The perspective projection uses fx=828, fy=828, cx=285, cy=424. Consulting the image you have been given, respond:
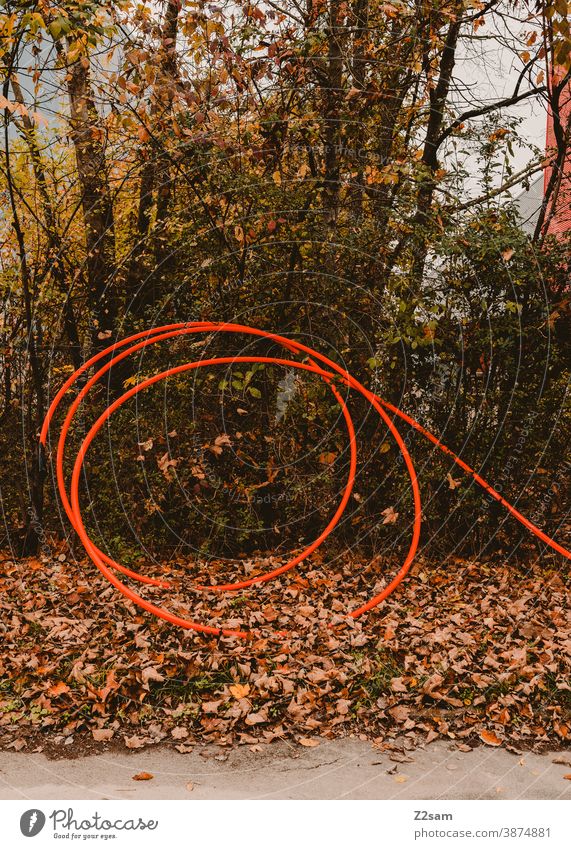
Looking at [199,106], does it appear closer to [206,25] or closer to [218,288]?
[206,25]

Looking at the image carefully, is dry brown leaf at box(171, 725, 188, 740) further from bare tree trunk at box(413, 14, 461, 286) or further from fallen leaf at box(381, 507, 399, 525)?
bare tree trunk at box(413, 14, 461, 286)

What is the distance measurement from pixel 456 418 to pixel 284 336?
1921 mm

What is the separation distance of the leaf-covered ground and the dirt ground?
0.14 metres

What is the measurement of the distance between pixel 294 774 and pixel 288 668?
1.16 m

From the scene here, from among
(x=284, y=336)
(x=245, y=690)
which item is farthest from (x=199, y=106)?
(x=245, y=690)

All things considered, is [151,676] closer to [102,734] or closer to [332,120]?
[102,734]

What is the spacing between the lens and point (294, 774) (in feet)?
15.4

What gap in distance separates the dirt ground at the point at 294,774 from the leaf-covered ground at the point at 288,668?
5.6 inches

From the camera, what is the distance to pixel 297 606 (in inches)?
288

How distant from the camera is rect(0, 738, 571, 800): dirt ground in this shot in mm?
4500

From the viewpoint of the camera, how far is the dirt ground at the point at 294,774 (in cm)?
450

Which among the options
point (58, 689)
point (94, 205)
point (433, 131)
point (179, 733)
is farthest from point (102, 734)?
point (433, 131)

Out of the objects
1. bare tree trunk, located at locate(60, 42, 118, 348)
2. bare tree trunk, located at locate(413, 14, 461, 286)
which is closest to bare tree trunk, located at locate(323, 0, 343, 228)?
bare tree trunk, located at locate(413, 14, 461, 286)

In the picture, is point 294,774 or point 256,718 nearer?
point 294,774
